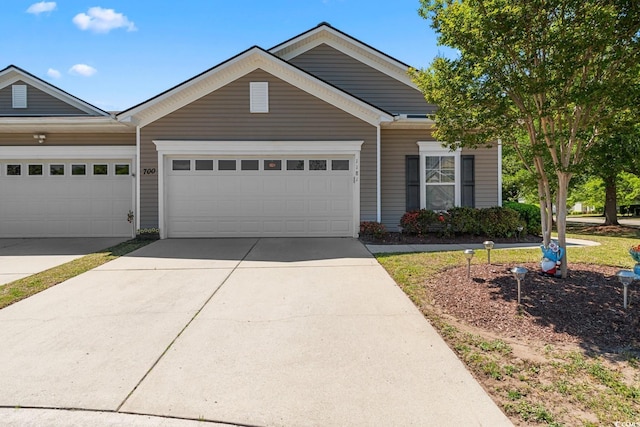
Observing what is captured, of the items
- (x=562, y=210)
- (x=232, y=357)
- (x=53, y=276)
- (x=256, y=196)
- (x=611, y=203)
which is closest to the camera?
(x=232, y=357)

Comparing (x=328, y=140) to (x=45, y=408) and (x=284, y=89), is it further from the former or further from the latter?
(x=45, y=408)

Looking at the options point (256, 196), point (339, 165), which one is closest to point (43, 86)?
point (256, 196)

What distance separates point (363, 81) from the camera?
41.8 ft

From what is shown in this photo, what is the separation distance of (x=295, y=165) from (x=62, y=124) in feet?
22.3

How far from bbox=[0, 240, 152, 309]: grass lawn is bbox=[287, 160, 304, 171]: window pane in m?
4.71

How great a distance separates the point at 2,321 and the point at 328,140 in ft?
27.2

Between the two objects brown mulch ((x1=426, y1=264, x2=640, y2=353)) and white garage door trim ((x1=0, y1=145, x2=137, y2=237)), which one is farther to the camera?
white garage door trim ((x1=0, y1=145, x2=137, y2=237))

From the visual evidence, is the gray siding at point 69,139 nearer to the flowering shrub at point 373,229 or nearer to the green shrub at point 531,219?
the flowering shrub at point 373,229

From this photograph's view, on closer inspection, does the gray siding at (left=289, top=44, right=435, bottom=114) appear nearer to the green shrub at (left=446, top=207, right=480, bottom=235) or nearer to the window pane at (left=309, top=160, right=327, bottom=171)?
the window pane at (left=309, top=160, right=327, bottom=171)

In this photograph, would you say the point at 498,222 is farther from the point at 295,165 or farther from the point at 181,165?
the point at 181,165

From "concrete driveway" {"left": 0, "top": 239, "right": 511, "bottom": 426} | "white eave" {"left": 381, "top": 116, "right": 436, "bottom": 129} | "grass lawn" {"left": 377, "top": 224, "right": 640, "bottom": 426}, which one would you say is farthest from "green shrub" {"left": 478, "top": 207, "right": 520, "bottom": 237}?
"grass lawn" {"left": 377, "top": 224, "right": 640, "bottom": 426}

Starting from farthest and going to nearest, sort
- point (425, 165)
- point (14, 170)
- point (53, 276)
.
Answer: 1. point (425, 165)
2. point (14, 170)
3. point (53, 276)

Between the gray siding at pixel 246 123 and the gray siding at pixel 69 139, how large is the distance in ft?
4.01

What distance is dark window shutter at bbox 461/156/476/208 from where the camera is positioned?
37.6 feet
